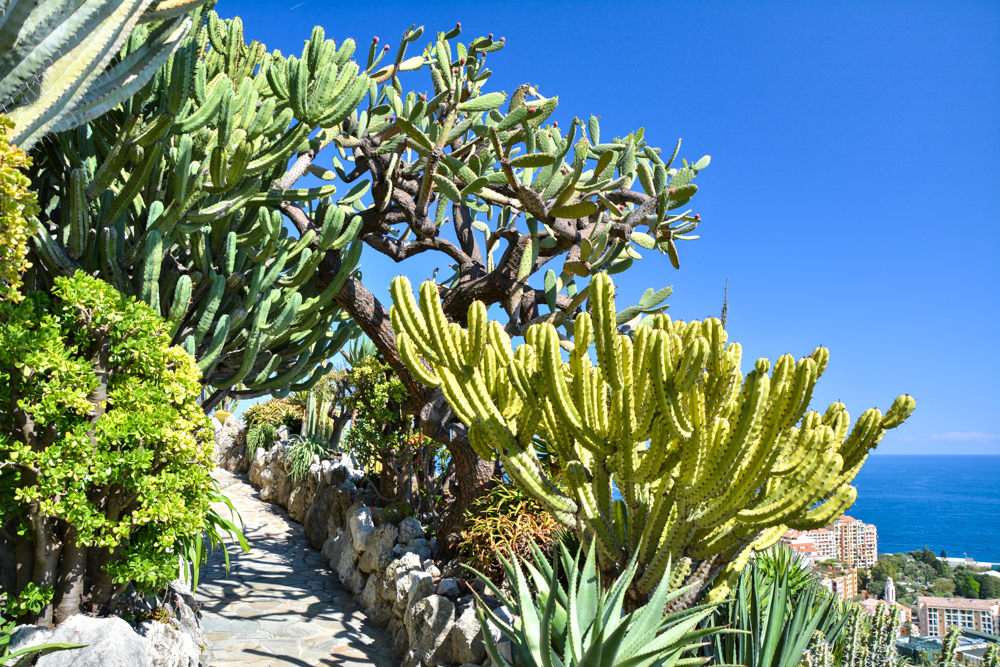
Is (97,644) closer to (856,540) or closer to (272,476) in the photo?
(272,476)

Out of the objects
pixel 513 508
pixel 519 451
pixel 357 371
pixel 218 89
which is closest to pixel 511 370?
pixel 519 451

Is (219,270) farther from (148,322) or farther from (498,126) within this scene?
(498,126)

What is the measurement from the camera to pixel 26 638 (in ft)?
10.7

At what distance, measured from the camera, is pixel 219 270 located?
16.3ft

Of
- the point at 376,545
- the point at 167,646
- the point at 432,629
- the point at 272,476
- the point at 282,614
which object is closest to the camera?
the point at 167,646

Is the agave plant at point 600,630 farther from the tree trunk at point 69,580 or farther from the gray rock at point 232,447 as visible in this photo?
the gray rock at point 232,447

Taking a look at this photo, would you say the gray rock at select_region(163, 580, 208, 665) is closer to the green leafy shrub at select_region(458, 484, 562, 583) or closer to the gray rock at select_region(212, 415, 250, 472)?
the green leafy shrub at select_region(458, 484, 562, 583)

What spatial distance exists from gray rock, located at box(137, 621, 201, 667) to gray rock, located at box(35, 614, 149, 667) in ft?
0.29

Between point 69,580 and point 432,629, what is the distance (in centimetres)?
244

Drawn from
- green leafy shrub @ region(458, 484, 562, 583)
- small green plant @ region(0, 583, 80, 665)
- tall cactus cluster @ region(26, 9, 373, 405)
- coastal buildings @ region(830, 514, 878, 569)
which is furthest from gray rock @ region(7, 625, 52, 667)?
coastal buildings @ region(830, 514, 878, 569)

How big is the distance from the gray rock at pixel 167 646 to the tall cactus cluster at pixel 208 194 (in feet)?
6.07

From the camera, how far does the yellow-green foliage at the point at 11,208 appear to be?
7.36ft

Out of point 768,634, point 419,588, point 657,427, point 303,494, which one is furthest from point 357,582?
point 657,427

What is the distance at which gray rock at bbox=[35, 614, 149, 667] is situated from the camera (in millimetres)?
3262
